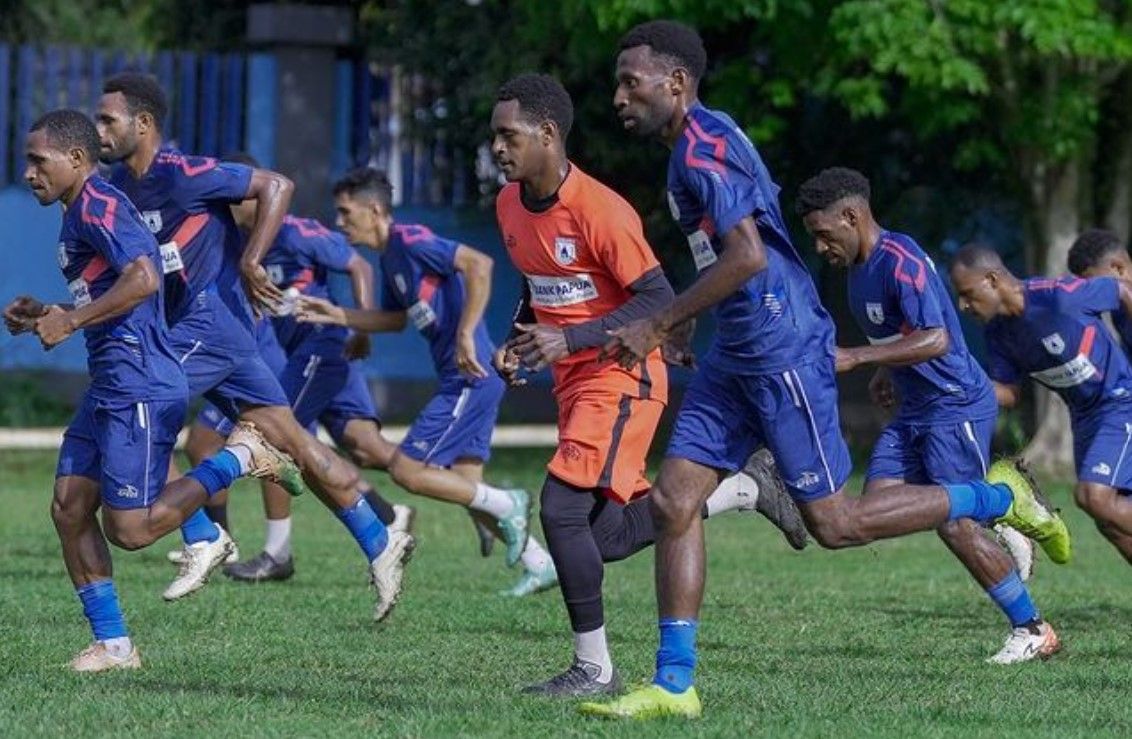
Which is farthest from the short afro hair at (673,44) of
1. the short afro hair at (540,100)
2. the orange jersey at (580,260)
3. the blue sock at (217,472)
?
the blue sock at (217,472)

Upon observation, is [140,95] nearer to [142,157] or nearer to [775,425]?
[142,157]

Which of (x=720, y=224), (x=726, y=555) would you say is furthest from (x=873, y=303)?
(x=726, y=555)

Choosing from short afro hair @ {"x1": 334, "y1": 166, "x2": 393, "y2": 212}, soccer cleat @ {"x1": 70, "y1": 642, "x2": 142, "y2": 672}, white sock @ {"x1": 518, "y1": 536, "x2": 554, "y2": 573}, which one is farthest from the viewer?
short afro hair @ {"x1": 334, "y1": 166, "x2": 393, "y2": 212}

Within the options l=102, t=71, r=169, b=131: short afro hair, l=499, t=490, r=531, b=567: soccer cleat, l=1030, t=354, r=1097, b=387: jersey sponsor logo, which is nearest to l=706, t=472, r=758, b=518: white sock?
l=1030, t=354, r=1097, b=387: jersey sponsor logo

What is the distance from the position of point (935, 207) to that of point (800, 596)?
39.9 ft

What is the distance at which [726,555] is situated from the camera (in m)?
15.1

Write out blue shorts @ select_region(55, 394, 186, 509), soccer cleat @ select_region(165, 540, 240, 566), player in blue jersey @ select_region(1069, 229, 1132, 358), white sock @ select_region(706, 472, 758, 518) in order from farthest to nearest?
player in blue jersey @ select_region(1069, 229, 1132, 358)
white sock @ select_region(706, 472, 758, 518)
soccer cleat @ select_region(165, 540, 240, 566)
blue shorts @ select_region(55, 394, 186, 509)

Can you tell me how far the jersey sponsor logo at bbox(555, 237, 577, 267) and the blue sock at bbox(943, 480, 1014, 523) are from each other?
1.63 metres

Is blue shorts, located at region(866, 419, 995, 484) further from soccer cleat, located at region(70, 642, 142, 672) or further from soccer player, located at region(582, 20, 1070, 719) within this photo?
soccer cleat, located at region(70, 642, 142, 672)

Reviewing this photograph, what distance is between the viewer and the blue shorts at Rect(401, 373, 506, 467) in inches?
499

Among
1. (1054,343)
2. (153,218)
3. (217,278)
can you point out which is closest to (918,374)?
(1054,343)

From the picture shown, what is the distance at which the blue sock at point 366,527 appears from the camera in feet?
33.6

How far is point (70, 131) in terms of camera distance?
8.63m

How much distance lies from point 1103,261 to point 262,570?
15.3ft
